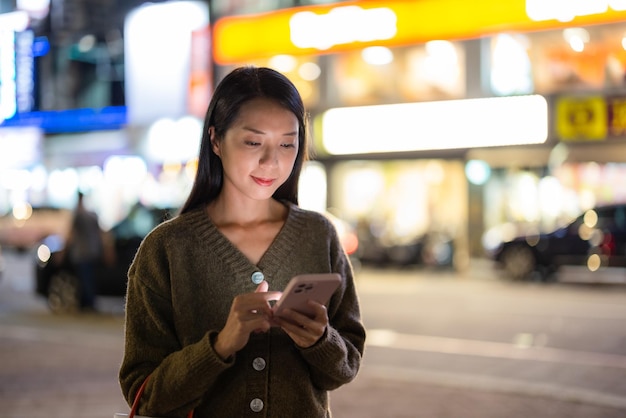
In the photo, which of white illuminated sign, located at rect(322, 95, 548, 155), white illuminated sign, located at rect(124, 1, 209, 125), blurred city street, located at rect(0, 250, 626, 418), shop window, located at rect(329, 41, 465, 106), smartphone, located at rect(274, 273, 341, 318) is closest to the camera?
smartphone, located at rect(274, 273, 341, 318)

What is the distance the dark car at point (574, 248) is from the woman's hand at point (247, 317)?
58.9ft

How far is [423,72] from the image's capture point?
1004 inches

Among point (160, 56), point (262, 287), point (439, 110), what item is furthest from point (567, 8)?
point (160, 56)

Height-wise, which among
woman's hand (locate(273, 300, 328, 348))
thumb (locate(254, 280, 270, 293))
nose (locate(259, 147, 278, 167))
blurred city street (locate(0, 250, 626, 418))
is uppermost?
nose (locate(259, 147, 278, 167))

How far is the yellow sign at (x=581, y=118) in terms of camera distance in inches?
879

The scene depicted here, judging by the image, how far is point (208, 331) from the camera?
2447mm

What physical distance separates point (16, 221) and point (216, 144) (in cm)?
3146

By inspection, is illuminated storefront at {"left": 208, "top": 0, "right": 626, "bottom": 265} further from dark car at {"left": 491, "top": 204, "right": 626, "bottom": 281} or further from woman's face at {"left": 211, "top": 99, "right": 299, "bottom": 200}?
woman's face at {"left": 211, "top": 99, "right": 299, "bottom": 200}

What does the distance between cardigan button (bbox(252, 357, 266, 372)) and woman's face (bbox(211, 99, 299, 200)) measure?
0.45 metres

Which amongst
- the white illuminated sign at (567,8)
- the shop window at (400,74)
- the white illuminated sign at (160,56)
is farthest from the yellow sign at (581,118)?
the white illuminated sign at (160,56)

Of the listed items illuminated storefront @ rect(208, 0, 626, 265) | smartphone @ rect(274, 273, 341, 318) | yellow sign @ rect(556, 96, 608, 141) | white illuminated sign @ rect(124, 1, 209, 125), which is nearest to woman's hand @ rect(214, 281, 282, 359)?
smartphone @ rect(274, 273, 341, 318)

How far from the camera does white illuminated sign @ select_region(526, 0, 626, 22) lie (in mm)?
11991

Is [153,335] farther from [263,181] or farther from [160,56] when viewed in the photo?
Result: [160,56]

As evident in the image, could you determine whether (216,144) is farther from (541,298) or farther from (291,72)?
(291,72)
